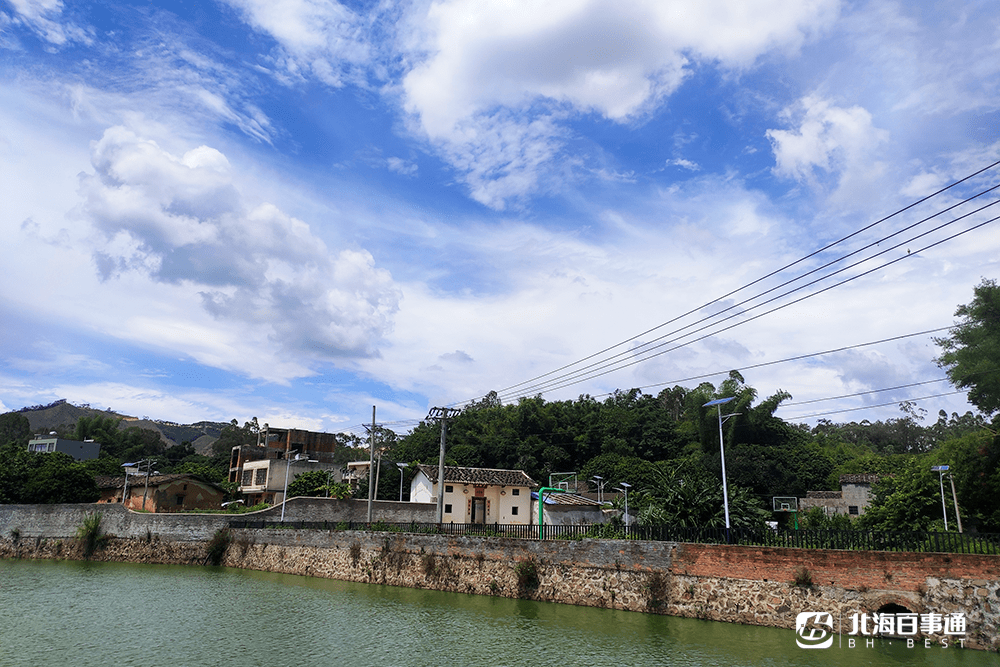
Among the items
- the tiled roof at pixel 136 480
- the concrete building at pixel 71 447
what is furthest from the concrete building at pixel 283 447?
the concrete building at pixel 71 447

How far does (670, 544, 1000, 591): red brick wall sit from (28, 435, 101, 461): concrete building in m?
93.2

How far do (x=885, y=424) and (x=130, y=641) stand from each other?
139 meters

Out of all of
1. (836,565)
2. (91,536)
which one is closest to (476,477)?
(91,536)

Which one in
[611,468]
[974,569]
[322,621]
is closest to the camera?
[974,569]

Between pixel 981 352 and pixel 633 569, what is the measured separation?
23222 millimetres

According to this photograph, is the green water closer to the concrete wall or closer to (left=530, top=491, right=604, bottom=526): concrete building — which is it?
the concrete wall

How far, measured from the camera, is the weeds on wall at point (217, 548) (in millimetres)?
39094

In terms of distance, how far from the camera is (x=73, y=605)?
24.2 meters

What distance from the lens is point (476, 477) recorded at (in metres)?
49.9

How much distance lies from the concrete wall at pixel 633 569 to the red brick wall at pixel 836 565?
0.03m

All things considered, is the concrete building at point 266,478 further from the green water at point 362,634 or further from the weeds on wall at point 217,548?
the green water at point 362,634

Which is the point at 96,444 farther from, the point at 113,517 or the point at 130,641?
the point at 130,641

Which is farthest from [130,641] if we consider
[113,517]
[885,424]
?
→ [885,424]

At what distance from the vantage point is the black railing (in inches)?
705
